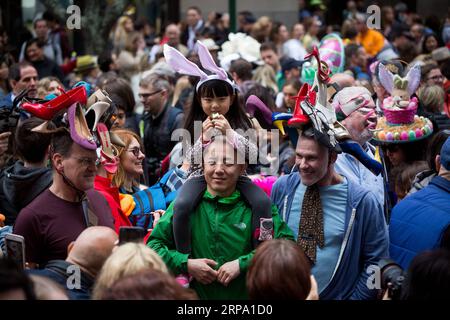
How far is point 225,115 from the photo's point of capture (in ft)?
21.1

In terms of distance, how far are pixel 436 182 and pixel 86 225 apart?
6.74 feet

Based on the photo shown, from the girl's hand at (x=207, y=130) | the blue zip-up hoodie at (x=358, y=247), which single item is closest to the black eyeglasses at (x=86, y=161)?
the girl's hand at (x=207, y=130)

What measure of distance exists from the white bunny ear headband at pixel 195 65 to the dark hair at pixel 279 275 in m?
2.34

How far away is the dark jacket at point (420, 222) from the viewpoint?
4928 millimetres

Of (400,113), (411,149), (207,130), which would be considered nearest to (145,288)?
(207,130)

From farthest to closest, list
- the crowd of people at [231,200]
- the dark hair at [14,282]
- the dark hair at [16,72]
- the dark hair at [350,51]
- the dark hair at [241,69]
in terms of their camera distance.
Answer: the dark hair at [350,51], the dark hair at [241,69], the dark hair at [16,72], the crowd of people at [231,200], the dark hair at [14,282]

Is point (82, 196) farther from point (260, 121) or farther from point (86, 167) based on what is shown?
point (260, 121)

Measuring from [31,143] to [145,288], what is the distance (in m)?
2.93

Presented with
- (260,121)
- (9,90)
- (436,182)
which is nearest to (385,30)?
(9,90)

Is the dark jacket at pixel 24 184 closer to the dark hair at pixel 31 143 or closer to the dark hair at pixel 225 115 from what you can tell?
the dark hair at pixel 31 143

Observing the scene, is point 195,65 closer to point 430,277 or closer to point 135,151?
point 135,151

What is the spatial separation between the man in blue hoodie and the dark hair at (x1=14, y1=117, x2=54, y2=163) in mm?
1985

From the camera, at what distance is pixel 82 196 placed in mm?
5223
